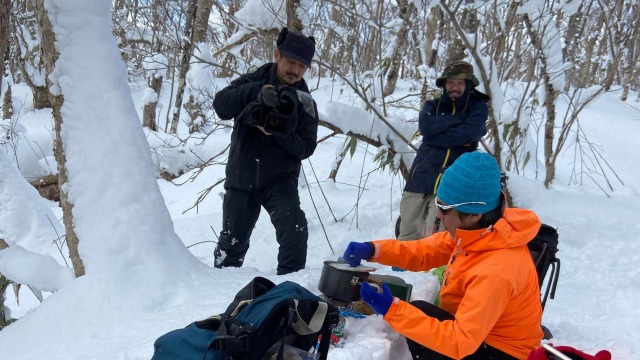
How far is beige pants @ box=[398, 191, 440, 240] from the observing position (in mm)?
3465

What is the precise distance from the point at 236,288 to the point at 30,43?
28.7 feet

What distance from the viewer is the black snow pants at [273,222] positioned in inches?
112

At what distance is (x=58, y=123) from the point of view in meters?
2.47

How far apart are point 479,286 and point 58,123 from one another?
2.18 metres

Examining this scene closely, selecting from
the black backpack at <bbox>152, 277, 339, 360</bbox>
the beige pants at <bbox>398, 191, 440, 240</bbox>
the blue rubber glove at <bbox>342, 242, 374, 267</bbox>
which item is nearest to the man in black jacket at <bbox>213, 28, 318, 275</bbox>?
the blue rubber glove at <bbox>342, 242, 374, 267</bbox>

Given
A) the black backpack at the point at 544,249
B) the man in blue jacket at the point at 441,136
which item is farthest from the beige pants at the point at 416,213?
the black backpack at the point at 544,249

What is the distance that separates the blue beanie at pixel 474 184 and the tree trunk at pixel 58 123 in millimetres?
1909

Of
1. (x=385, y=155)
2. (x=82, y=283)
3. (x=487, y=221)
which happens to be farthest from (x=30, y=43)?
(x=487, y=221)

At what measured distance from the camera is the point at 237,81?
300cm

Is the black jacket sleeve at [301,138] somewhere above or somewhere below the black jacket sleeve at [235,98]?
below

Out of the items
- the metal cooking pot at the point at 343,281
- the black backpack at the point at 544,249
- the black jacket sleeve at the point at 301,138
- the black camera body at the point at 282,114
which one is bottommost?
the metal cooking pot at the point at 343,281

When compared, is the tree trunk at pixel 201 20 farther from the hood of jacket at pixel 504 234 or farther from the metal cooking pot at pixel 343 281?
the hood of jacket at pixel 504 234

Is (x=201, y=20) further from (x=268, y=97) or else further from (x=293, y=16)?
(x=268, y=97)

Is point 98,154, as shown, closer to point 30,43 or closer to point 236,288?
point 236,288
